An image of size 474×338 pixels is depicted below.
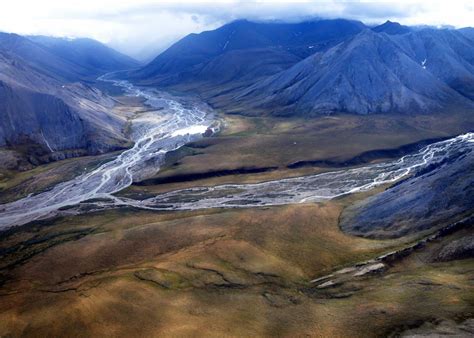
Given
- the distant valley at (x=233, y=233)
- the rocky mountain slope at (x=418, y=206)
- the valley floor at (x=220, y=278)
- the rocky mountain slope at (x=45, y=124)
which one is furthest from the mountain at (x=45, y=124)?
the rocky mountain slope at (x=418, y=206)

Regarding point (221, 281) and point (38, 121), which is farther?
point (38, 121)

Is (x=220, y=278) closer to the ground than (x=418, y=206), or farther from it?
closer to the ground

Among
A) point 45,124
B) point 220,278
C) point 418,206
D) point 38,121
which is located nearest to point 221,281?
point 220,278

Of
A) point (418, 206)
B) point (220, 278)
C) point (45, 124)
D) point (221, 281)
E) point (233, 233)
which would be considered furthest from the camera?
point (45, 124)

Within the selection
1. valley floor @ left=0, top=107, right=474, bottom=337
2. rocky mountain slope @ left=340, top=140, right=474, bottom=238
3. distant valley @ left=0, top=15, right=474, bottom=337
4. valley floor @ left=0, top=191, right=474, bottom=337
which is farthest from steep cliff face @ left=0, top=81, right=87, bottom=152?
rocky mountain slope @ left=340, top=140, right=474, bottom=238

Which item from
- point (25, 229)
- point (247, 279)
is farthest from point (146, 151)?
point (247, 279)

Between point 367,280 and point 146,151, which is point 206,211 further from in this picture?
point 146,151

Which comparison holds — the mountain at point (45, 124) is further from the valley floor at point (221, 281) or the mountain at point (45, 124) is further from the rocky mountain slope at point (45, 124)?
the valley floor at point (221, 281)

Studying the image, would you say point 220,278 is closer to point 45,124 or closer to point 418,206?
point 418,206
